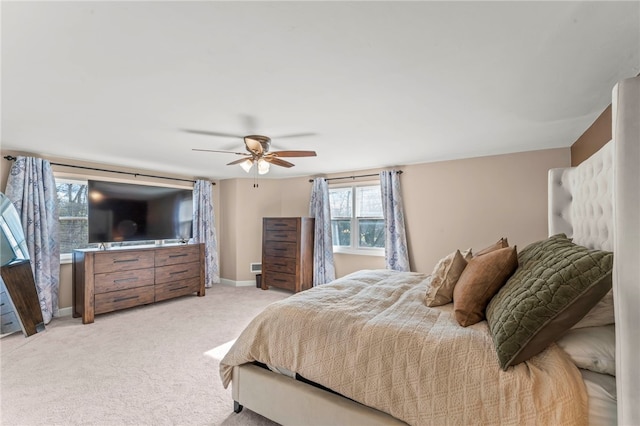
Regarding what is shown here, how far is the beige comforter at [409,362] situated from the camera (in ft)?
3.67

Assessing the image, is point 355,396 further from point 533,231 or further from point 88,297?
point 88,297

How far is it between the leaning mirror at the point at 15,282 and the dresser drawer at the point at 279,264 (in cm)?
298

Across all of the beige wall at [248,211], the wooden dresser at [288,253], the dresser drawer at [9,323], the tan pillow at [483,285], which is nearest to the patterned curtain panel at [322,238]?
the wooden dresser at [288,253]

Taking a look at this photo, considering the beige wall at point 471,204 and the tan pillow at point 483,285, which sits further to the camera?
the beige wall at point 471,204

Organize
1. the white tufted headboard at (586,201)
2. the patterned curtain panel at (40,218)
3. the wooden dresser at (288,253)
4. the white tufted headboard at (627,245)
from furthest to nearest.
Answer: the wooden dresser at (288,253) < the patterned curtain panel at (40,218) < the white tufted headboard at (586,201) < the white tufted headboard at (627,245)

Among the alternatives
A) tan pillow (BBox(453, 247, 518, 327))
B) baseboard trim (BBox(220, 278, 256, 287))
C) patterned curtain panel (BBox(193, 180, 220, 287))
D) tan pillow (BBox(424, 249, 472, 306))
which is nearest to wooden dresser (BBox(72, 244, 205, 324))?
patterned curtain panel (BBox(193, 180, 220, 287))

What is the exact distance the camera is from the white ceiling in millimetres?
1161

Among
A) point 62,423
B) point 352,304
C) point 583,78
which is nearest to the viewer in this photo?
point 583,78

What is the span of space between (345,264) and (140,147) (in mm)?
3510

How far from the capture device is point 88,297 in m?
3.50

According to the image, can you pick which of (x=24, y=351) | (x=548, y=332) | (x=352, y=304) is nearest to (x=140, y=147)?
(x=24, y=351)

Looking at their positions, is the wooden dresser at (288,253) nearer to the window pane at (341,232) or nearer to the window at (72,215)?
the window pane at (341,232)

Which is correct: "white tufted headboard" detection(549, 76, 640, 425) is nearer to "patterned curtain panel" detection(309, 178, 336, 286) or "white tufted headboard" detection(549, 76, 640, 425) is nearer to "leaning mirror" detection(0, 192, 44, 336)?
"patterned curtain panel" detection(309, 178, 336, 286)

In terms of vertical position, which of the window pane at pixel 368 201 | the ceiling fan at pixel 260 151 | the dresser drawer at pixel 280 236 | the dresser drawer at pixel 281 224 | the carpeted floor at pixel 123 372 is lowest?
the carpeted floor at pixel 123 372
